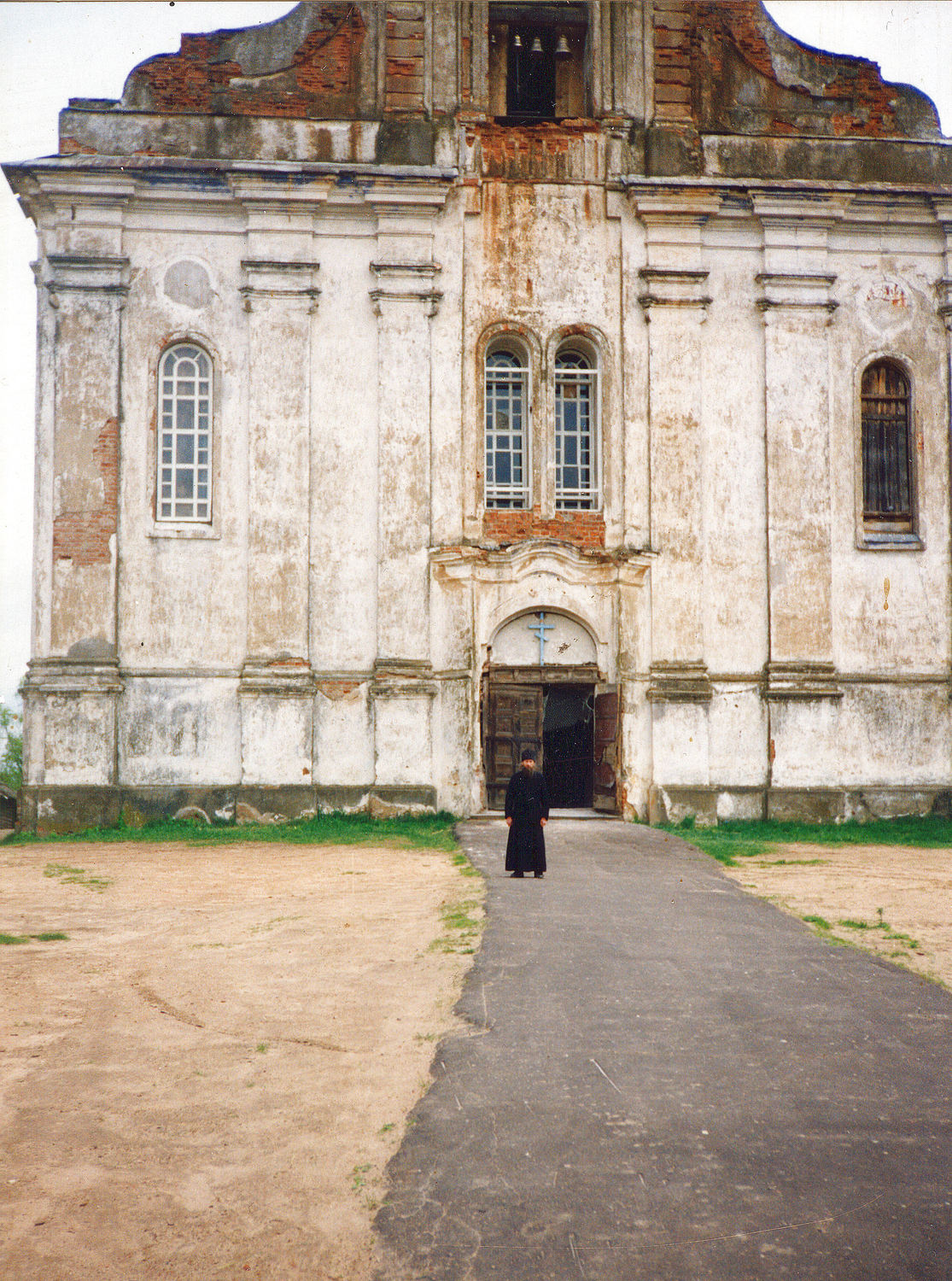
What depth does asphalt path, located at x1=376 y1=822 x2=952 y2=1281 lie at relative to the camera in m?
3.77

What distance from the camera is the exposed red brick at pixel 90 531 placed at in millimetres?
16359

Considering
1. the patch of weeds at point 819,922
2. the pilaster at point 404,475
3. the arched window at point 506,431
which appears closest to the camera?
the patch of weeds at point 819,922

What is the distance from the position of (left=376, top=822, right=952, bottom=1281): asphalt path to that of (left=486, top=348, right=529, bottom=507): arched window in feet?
32.0

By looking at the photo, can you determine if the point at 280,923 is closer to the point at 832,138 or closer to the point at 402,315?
the point at 402,315

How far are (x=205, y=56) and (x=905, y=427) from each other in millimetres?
12093

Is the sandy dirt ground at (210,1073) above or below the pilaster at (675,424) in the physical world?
below

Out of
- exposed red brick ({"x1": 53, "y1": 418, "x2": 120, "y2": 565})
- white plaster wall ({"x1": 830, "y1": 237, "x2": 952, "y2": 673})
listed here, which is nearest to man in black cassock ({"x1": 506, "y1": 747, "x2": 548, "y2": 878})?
white plaster wall ({"x1": 830, "y1": 237, "x2": 952, "y2": 673})

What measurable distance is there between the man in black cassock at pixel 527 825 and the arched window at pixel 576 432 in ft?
22.3

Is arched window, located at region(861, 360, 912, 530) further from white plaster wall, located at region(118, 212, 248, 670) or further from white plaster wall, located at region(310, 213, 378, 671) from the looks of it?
white plaster wall, located at region(118, 212, 248, 670)

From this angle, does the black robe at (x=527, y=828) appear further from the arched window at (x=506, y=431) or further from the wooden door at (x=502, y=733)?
the arched window at (x=506, y=431)

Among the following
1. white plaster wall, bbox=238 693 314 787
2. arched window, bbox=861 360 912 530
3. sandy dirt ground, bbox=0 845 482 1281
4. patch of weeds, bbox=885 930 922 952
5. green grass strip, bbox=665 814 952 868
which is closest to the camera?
sandy dirt ground, bbox=0 845 482 1281

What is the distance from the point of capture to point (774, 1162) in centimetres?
440

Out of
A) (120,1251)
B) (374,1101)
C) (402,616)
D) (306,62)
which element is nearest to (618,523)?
(402,616)

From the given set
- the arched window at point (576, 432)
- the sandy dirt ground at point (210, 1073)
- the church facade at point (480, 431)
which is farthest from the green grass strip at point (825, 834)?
the sandy dirt ground at point (210, 1073)
